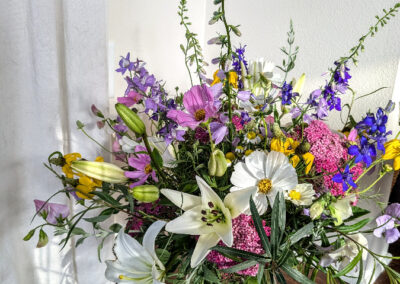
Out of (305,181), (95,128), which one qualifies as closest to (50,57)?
(95,128)

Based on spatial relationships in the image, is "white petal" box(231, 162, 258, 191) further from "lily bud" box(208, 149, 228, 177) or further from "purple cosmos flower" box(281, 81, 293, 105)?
"purple cosmos flower" box(281, 81, 293, 105)

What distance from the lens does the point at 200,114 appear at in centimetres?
50

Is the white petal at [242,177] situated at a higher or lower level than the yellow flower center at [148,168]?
higher

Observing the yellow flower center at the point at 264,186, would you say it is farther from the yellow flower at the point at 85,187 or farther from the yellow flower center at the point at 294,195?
the yellow flower at the point at 85,187

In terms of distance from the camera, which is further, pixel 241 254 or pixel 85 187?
pixel 85 187

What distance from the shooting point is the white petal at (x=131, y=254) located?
0.50 m

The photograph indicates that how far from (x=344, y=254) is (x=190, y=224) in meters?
0.29

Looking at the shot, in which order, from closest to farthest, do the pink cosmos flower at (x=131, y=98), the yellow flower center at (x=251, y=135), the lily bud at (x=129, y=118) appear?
1. the lily bud at (x=129, y=118)
2. the yellow flower center at (x=251, y=135)
3. the pink cosmos flower at (x=131, y=98)

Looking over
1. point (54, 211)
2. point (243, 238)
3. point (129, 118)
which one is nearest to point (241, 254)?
point (243, 238)

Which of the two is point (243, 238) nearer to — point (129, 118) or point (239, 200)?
point (239, 200)

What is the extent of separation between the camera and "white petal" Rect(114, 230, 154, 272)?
495mm

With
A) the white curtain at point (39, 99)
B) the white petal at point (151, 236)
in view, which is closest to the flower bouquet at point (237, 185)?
the white petal at point (151, 236)

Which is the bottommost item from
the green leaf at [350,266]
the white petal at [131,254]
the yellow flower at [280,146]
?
the green leaf at [350,266]

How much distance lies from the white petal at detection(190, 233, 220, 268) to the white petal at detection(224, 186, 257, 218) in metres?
0.05
